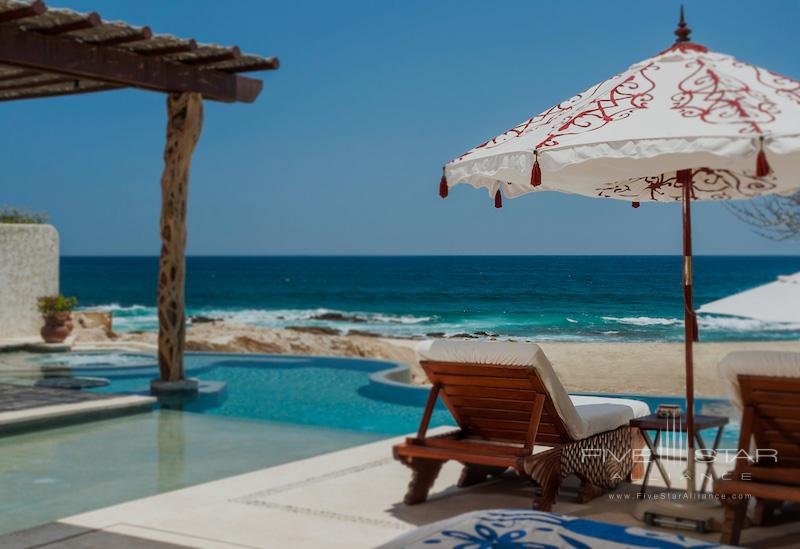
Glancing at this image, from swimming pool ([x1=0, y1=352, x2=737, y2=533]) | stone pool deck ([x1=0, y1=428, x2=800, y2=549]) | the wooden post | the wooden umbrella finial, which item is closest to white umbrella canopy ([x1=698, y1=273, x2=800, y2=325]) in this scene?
stone pool deck ([x1=0, y1=428, x2=800, y2=549])

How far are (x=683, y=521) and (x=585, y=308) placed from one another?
1845 millimetres

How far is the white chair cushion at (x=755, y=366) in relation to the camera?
12.7 feet

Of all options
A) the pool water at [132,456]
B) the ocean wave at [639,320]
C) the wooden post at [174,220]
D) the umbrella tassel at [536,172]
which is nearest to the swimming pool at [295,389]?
the wooden post at [174,220]

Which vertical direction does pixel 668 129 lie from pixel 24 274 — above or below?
above

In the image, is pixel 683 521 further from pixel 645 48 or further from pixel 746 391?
pixel 645 48

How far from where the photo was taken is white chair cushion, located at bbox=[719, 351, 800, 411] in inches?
152

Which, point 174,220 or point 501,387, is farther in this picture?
point 174,220

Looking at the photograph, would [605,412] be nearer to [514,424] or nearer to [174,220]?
[514,424]

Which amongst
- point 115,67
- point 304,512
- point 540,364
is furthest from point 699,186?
point 115,67

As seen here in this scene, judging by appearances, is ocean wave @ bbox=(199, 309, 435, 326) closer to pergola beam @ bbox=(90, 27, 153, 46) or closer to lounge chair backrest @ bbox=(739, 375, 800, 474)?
pergola beam @ bbox=(90, 27, 153, 46)

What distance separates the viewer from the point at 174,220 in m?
9.00

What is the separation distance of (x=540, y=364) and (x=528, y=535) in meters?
2.47

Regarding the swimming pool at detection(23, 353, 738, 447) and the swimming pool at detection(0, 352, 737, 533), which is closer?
the swimming pool at detection(0, 352, 737, 533)

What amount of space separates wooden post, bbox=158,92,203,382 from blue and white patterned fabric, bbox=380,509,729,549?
7128 mm
